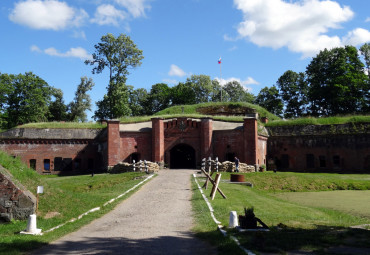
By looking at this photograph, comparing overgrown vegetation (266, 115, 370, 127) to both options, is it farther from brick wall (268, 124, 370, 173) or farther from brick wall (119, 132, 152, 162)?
brick wall (119, 132, 152, 162)

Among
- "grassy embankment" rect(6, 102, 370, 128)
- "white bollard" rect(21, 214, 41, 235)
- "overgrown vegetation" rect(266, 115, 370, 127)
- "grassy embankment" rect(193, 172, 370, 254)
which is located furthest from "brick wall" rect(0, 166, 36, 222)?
"overgrown vegetation" rect(266, 115, 370, 127)

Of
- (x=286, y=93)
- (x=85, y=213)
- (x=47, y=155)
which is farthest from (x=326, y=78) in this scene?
(x=85, y=213)

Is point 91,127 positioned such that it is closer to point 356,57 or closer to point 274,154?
point 274,154

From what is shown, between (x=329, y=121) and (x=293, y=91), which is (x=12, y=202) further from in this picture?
(x=293, y=91)

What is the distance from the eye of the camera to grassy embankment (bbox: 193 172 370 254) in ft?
26.8

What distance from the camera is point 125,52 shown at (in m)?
50.6

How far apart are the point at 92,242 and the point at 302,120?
33.9 meters

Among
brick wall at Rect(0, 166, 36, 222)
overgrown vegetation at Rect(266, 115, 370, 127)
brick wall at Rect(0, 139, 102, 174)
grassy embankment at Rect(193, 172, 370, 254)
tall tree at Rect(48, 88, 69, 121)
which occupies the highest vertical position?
tall tree at Rect(48, 88, 69, 121)

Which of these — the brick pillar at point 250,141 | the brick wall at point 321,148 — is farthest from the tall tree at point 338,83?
the brick pillar at point 250,141

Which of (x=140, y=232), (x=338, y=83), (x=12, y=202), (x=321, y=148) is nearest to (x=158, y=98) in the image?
→ (x=338, y=83)

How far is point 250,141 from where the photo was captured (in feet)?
107

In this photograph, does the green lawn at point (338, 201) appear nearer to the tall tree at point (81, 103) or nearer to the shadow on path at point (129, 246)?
the shadow on path at point (129, 246)

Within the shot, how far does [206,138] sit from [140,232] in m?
23.6

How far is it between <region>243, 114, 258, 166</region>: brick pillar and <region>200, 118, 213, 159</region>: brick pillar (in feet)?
10.9
